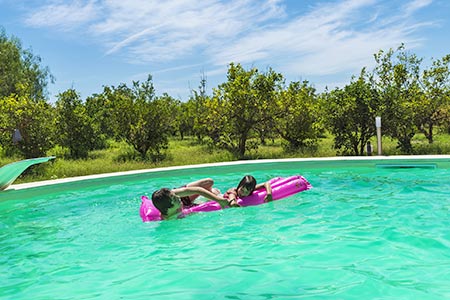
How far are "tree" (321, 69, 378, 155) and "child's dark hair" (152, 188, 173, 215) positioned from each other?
9464mm

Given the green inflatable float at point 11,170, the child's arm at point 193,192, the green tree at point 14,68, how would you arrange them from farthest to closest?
the green tree at point 14,68, the green inflatable float at point 11,170, the child's arm at point 193,192

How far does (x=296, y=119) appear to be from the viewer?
16.7 m

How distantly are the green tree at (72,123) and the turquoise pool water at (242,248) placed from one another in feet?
26.1

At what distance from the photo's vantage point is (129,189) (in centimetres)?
958

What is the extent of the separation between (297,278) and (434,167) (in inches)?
329

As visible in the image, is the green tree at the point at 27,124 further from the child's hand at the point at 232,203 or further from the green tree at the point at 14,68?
the child's hand at the point at 232,203

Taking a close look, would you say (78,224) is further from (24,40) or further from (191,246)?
(24,40)

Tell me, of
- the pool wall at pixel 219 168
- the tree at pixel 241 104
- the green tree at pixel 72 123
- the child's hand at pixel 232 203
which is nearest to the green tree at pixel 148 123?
the tree at pixel 241 104

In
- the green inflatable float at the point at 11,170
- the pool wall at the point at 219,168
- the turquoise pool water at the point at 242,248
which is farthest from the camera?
the pool wall at the point at 219,168

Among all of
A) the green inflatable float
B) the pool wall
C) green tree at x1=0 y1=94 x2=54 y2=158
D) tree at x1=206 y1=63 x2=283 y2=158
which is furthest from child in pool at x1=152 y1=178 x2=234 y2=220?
green tree at x1=0 y1=94 x2=54 y2=158

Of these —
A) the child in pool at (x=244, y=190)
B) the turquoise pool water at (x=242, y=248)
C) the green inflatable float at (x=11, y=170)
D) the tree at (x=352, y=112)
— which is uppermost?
the tree at (x=352, y=112)

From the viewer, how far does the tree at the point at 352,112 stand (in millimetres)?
13648

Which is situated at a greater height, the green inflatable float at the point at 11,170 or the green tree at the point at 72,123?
the green tree at the point at 72,123

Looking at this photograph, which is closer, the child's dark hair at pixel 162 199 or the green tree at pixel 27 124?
the child's dark hair at pixel 162 199
